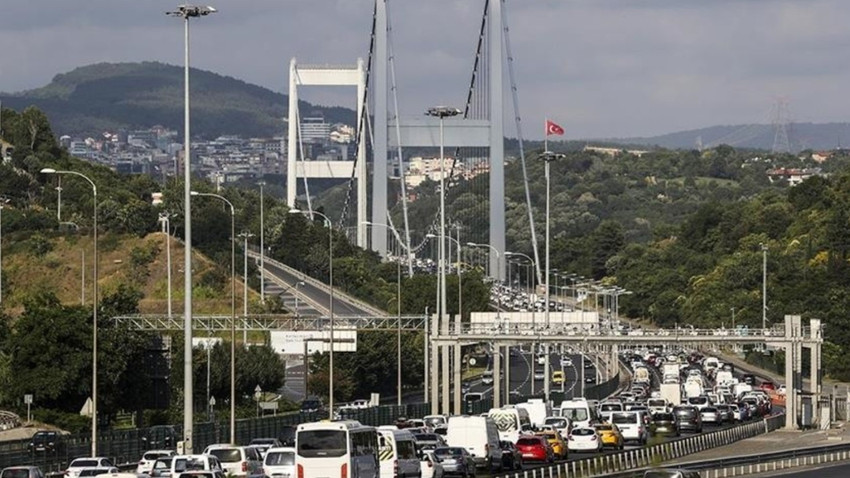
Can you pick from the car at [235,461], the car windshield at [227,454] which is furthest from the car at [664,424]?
the car windshield at [227,454]

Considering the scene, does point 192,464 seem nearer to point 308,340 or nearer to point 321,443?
point 321,443

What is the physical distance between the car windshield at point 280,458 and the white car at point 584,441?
23.4m

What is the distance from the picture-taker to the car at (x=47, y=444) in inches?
2889

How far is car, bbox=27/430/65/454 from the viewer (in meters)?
73.4

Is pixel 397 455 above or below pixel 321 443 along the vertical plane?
below

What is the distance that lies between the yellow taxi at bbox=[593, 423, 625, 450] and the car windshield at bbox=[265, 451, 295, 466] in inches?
1021

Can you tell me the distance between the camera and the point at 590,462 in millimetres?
69875

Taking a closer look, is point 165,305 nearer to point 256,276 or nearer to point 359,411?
point 256,276

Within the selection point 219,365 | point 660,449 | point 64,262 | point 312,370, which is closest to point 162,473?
point 660,449

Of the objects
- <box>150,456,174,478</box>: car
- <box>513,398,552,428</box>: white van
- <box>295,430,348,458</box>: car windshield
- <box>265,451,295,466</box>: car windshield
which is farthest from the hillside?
<box>295,430,348,458</box>: car windshield

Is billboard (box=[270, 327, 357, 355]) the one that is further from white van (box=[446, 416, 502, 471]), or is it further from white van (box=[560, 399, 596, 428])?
white van (box=[446, 416, 502, 471])

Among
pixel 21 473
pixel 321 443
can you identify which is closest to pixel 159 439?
pixel 21 473

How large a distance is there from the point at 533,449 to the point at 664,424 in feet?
85.0

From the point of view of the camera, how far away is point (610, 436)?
→ 8669cm
